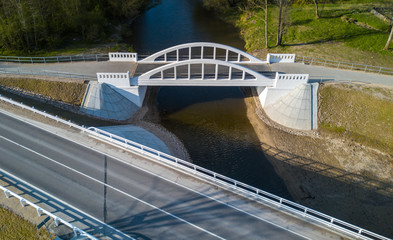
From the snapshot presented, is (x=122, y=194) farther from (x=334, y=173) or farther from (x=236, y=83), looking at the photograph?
(x=334, y=173)

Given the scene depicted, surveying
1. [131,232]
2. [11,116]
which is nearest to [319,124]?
[131,232]

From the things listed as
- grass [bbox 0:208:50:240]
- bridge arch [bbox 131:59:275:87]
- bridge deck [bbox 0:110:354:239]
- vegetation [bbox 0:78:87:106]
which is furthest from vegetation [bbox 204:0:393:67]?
grass [bbox 0:208:50:240]

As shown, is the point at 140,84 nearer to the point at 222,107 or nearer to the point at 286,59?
the point at 222,107

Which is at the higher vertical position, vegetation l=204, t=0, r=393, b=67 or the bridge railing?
vegetation l=204, t=0, r=393, b=67

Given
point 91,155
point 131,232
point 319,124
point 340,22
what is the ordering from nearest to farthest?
1. point 131,232
2. point 91,155
3. point 319,124
4. point 340,22

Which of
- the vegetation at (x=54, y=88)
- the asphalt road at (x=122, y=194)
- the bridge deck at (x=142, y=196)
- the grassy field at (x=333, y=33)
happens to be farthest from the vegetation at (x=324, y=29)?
the asphalt road at (x=122, y=194)

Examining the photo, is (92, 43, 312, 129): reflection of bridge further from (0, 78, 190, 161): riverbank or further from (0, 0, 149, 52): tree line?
(0, 0, 149, 52): tree line
